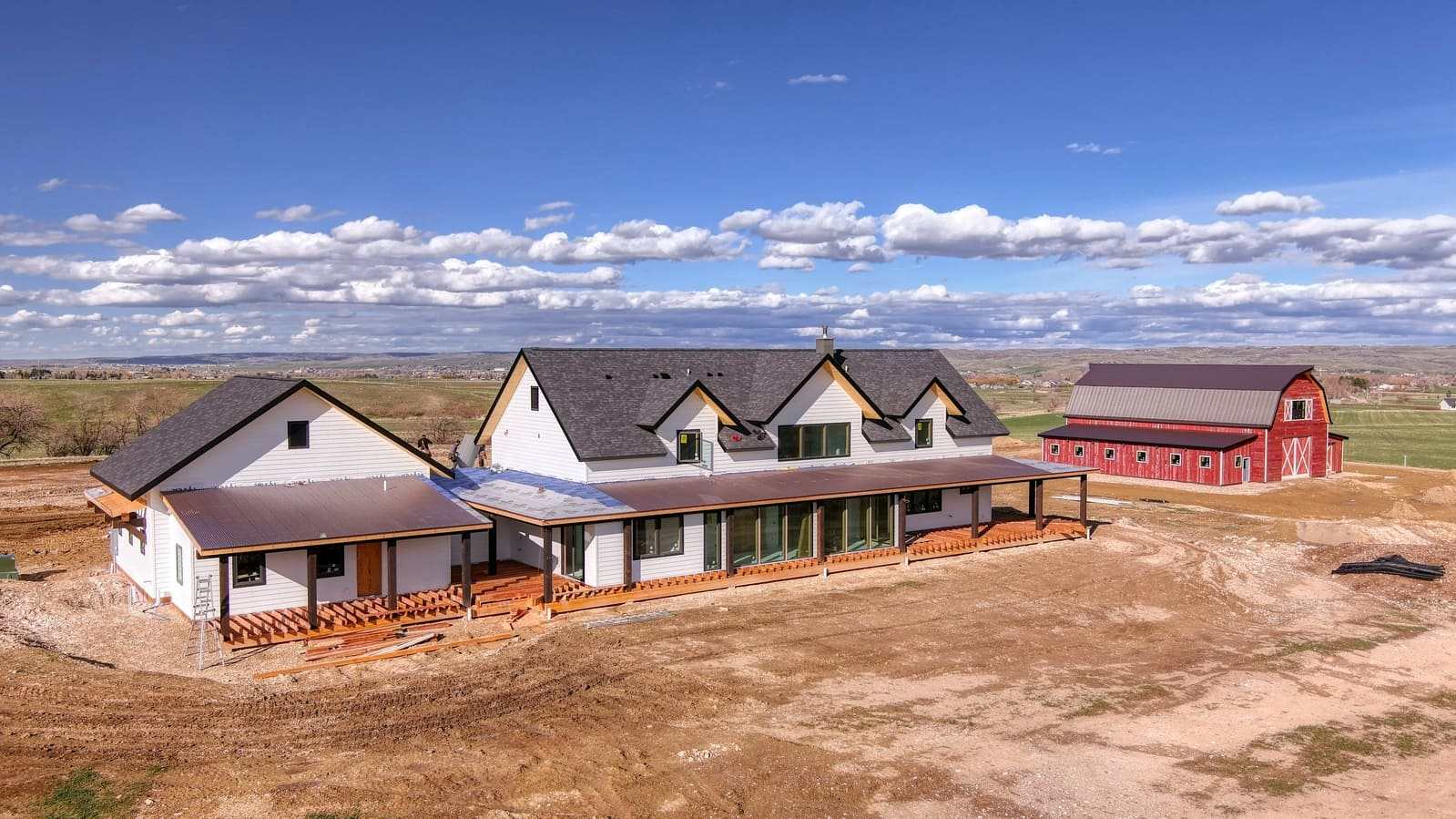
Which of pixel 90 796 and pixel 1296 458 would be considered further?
pixel 1296 458

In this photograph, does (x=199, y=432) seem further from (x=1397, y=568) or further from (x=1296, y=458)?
(x=1296, y=458)

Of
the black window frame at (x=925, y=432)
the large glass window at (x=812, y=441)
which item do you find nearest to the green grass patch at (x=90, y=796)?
the large glass window at (x=812, y=441)

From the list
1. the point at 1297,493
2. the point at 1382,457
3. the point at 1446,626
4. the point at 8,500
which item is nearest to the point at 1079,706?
the point at 1446,626

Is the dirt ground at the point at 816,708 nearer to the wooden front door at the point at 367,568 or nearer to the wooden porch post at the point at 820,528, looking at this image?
the wooden porch post at the point at 820,528

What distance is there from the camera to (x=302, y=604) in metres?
22.2

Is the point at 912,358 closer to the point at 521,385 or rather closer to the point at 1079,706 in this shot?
the point at 521,385

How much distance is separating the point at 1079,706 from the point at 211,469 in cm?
2060

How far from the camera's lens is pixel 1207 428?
1999 inches

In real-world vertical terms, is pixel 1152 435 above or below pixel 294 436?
below

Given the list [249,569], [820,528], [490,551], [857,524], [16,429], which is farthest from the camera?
[16,429]

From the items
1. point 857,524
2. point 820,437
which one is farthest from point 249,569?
point 820,437

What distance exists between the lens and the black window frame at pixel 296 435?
24609 millimetres

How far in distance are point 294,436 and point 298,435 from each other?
0.10 meters

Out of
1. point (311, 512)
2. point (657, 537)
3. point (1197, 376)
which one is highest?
point (1197, 376)
